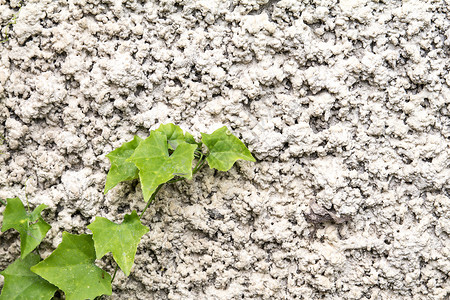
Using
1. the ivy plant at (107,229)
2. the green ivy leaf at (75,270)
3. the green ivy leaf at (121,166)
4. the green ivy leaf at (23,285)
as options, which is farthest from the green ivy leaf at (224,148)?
the green ivy leaf at (23,285)

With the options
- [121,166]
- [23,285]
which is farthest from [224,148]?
[23,285]

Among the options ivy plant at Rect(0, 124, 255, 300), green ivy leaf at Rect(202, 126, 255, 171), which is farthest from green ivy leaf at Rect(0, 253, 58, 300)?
green ivy leaf at Rect(202, 126, 255, 171)

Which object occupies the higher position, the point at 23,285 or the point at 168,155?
the point at 168,155

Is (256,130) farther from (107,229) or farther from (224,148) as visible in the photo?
(107,229)

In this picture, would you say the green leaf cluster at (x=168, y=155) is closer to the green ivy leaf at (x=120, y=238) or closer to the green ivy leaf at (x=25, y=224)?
the green ivy leaf at (x=120, y=238)

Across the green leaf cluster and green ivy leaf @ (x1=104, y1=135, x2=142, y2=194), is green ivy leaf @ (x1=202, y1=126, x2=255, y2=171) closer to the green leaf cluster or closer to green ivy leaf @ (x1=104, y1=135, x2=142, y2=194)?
the green leaf cluster

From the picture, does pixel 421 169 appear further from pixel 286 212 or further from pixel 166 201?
pixel 166 201

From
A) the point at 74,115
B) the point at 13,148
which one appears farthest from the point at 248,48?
the point at 13,148

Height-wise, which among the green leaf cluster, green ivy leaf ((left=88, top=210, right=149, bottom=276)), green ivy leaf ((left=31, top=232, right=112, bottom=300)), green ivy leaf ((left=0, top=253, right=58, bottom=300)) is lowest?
green ivy leaf ((left=0, top=253, right=58, bottom=300))
